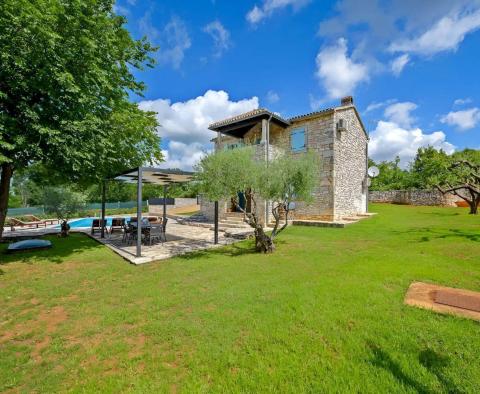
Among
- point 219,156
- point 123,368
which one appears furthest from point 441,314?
point 219,156

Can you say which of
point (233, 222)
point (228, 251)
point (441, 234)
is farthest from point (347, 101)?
point (228, 251)

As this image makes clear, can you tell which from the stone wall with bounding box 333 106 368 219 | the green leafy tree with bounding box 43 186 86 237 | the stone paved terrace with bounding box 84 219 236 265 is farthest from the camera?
the stone wall with bounding box 333 106 368 219

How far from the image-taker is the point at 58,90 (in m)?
7.01

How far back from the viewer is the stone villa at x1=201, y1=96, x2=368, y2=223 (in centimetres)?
1451

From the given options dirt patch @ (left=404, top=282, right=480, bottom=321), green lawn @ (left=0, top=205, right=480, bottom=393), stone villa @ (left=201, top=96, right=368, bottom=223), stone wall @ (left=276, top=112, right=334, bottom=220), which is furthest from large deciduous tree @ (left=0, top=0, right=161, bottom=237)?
stone wall @ (left=276, top=112, right=334, bottom=220)

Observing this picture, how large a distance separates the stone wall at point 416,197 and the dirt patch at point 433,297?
2531 centimetres

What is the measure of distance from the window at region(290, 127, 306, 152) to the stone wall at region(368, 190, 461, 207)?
18.3 m

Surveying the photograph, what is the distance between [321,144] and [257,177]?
342 inches

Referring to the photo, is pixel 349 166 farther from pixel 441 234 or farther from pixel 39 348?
pixel 39 348

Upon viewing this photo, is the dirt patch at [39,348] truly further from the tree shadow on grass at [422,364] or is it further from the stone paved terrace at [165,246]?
the tree shadow on grass at [422,364]

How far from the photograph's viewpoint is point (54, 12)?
6.46 meters

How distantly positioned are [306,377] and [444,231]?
12.0 meters

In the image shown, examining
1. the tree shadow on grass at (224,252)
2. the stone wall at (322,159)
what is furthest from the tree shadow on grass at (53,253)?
the stone wall at (322,159)

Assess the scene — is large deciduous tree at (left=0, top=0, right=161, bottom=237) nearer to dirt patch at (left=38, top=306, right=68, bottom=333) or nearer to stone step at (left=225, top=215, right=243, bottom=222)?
dirt patch at (left=38, top=306, right=68, bottom=333)
